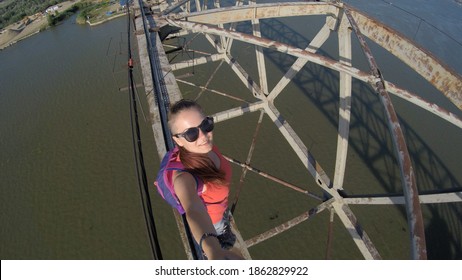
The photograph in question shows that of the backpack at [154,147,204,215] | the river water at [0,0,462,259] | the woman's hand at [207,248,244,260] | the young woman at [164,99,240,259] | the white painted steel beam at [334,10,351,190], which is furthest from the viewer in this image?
the river water at [0,0,462,259]

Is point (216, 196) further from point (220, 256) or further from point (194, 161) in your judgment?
point (220, 256)

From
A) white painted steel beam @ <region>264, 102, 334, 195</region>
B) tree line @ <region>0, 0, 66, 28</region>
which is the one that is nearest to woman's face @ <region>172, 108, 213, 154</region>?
white painted steel beam @ <region>264, 102, 334, 195</region>

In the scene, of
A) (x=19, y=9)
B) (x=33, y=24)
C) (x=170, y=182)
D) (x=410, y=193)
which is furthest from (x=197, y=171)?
(x=19, y=9)

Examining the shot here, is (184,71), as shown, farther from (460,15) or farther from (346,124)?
(460,15)

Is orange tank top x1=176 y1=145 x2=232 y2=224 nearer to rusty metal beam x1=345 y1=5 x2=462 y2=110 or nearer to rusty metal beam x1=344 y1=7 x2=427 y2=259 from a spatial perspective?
rusty metal beam x1=344 y1=7 x2=427 y2=259

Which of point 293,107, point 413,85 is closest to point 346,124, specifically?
point 293,107
